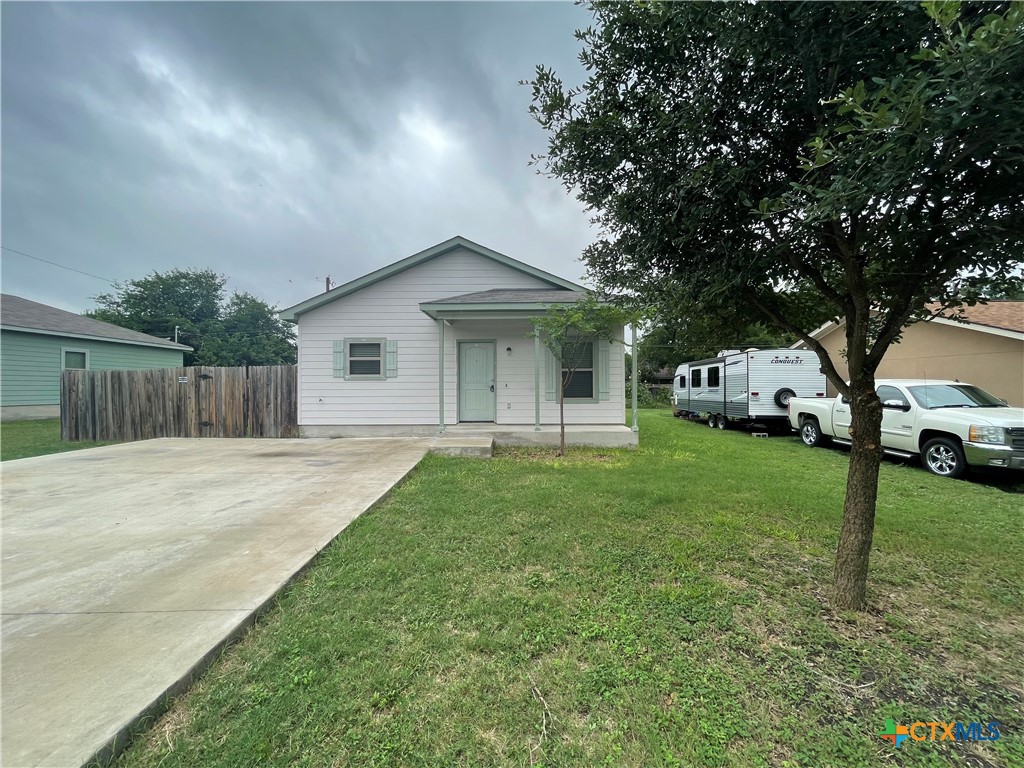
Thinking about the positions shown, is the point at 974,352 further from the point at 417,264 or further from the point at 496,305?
the point at 417,264

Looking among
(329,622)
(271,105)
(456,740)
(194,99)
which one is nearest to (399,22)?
(271,105)

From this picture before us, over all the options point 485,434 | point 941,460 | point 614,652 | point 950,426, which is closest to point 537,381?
point 485,434

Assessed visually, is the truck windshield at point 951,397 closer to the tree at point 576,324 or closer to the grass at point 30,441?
the tree at point 576,324

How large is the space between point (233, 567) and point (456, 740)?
2424mm

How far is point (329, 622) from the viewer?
240 cm

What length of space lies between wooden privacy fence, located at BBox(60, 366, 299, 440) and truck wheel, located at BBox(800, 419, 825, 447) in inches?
517

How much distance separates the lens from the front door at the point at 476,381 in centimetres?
988

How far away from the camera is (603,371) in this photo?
31.3ft

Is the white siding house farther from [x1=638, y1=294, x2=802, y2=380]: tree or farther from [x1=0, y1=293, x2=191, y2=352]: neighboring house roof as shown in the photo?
[x1=0, y1=293, x2=191, y2=352]: neighboring house roof

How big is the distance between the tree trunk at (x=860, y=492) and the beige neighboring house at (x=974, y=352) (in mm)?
8246

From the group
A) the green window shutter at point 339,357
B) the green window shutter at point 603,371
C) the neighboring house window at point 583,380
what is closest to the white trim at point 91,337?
the green window shutter at point 339,357

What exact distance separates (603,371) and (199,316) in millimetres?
43634

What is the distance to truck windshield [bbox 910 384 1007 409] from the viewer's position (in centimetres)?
705

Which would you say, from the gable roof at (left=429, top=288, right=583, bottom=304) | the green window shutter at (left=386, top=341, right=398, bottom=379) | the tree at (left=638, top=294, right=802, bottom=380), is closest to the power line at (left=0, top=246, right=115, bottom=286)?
the green window shutter at (left=386, top=341, right=398, bottom=379)
